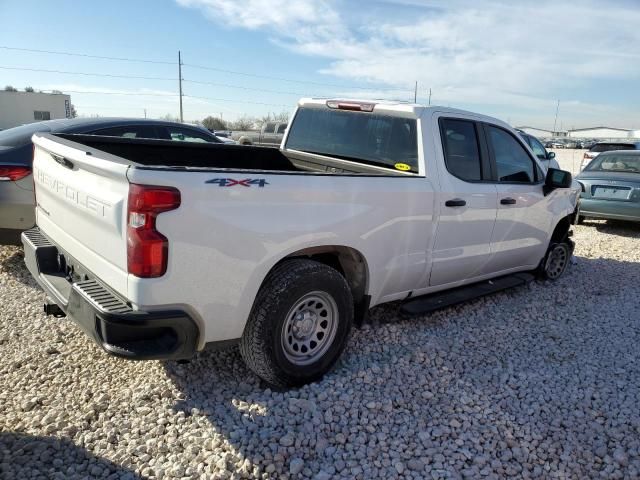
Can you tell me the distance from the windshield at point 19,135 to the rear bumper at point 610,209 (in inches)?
352

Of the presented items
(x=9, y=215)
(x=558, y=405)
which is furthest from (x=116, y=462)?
(x=9, y=215)

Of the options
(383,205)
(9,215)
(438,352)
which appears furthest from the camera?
(9,215)

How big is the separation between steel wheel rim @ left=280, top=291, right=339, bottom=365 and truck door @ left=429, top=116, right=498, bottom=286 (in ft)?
3.91

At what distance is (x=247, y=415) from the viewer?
2992mm

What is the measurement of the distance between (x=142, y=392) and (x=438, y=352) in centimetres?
219

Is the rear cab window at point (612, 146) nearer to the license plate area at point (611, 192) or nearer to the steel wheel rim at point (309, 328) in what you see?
the license plate area at point (611, 192)

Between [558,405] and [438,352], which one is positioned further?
[438,352]

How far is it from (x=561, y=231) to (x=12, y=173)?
20.2ft

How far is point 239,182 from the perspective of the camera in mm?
2736

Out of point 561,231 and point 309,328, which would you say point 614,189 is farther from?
point 309,328

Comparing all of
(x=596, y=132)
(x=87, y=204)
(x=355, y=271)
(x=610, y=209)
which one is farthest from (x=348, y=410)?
(x=596, y=132)

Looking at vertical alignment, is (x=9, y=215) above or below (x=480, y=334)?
above

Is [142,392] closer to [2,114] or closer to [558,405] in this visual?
[558,405]

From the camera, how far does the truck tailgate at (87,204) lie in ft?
8.51
